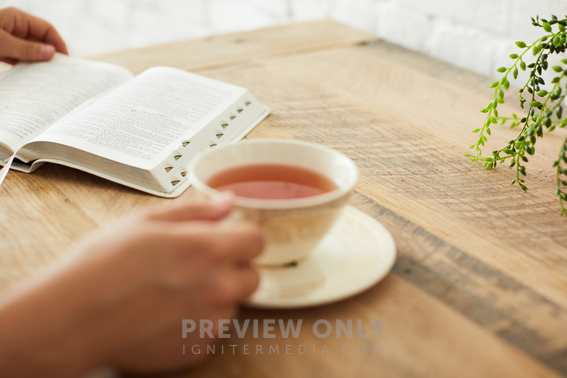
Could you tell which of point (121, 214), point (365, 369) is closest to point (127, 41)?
point (121, 214)

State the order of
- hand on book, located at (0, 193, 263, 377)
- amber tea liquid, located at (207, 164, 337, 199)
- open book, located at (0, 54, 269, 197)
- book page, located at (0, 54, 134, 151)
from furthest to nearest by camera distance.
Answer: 1. book page, located at (0, 54, 134, 151)
2. open book, located at (0, 54, 269, 197)
3. amber tea liquid, located at (207, 164, 337, 199)
4. hand on book, located at (0, 193, 263, 377)

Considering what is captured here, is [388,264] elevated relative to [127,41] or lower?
elevated

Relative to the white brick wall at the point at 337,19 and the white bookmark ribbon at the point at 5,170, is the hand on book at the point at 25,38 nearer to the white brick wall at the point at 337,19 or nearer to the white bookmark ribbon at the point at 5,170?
the white bookmark ribbon at the point at 5,170

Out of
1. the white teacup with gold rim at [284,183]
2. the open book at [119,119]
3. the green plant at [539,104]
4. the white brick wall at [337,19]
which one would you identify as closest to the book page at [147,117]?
the open book at [119,119]

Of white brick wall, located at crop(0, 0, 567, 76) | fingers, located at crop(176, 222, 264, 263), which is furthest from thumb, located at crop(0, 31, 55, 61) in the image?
white brick wall, located at crop(0, 0, 567, 76)

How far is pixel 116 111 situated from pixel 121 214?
0.82 feet

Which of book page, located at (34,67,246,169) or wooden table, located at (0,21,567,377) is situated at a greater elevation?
book page, located at (34,67,246,169)

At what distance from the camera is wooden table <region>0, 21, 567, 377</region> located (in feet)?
1.56

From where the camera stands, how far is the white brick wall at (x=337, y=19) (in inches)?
49.9

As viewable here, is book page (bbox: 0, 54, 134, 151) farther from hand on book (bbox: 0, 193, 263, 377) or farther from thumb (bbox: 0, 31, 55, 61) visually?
hand on book (bbox: 0, 193, 263, 377)

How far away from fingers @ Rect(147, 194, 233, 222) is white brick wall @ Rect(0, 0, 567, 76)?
962mm

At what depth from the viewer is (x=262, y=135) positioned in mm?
929

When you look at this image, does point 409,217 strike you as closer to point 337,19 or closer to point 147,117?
point 147,117

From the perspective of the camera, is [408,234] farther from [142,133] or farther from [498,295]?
[142,133]
